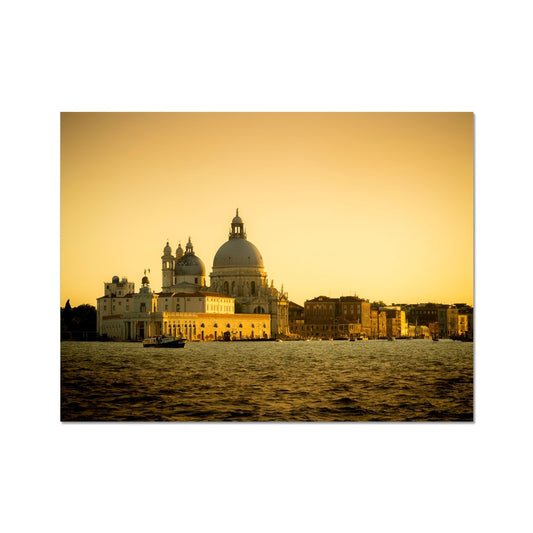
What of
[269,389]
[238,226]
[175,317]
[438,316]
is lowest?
[269,389]

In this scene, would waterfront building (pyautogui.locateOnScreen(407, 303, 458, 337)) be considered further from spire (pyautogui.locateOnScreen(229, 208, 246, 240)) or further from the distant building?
spire (pyautogui.locateOnScreen(229, 208, 246, 240))

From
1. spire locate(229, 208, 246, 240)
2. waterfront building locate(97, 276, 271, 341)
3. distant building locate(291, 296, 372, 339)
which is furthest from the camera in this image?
distant building locate(291, 296, 372, 339)

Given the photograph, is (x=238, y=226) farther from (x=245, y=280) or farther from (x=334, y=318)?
(x=245, y=280)

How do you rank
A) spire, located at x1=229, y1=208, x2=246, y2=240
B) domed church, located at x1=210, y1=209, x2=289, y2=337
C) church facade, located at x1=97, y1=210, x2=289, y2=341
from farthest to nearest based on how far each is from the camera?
church facade, located at x1=97, y1=210, x2=289, y2=341
domed church, located at x1=210, y1=209, x2=289, y2=337
spire, located at x1=229, y1=208, x2=246, y2=240

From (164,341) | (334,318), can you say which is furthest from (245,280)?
(334,318)

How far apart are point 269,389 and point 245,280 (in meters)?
20.5

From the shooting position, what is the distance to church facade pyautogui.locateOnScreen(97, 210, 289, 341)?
13805 mm

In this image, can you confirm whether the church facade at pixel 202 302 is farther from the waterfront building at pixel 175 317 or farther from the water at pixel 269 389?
the water at pixel 269 389

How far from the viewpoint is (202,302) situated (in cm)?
3003

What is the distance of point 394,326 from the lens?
14336 mm

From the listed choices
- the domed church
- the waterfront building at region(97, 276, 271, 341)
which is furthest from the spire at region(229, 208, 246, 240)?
the waterfront building at region(97, 276, 271, 341)

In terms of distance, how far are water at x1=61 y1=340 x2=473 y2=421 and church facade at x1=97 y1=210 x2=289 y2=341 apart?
104 centimetres

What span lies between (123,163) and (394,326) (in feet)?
15.4

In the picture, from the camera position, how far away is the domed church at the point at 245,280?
1337cm
